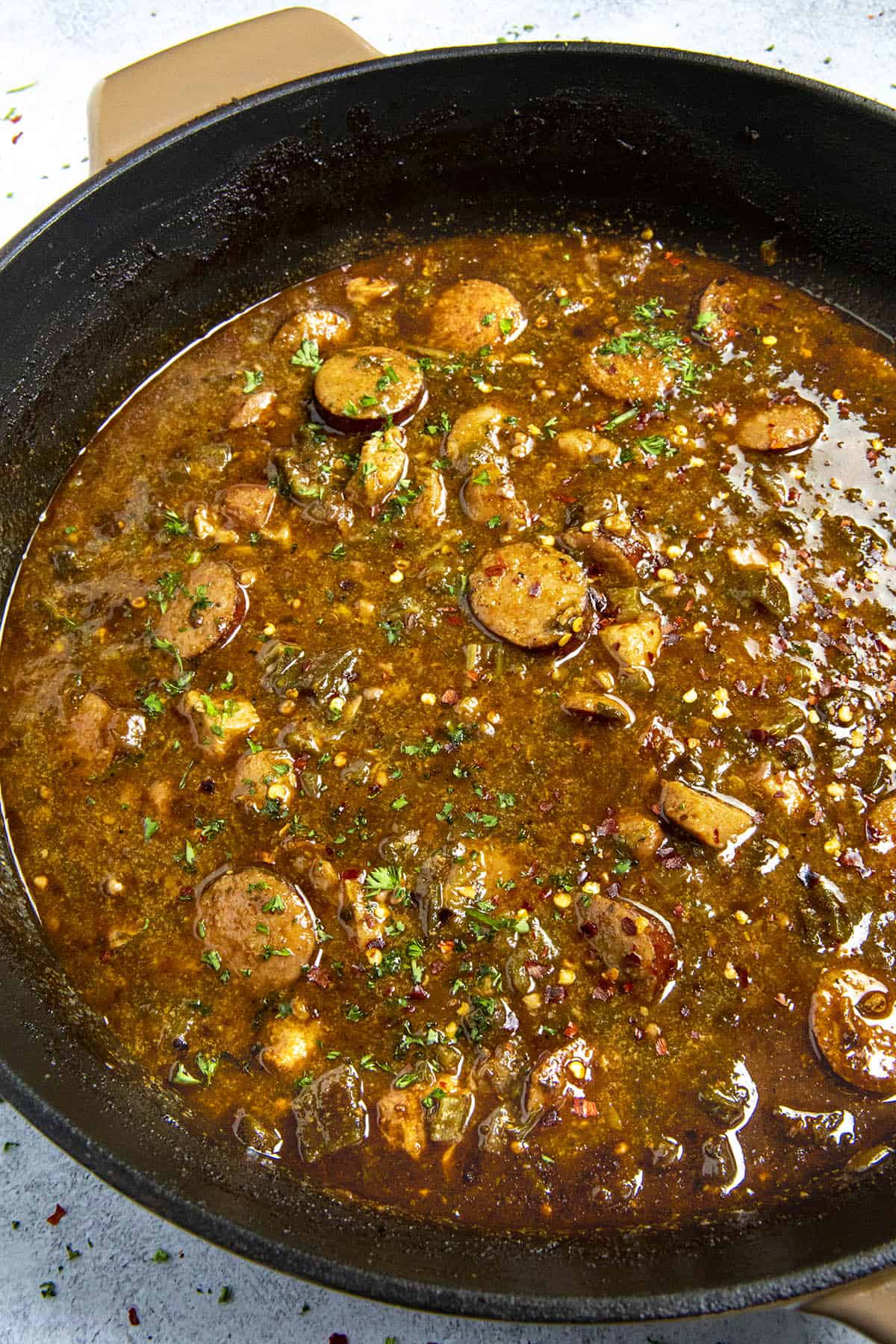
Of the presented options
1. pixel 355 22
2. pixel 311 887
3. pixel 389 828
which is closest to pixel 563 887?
pixel 389 828

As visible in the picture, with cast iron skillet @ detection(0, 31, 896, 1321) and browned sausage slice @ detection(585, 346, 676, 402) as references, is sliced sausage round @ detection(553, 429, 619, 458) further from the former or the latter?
cast iron skillet @ detection(0, 31, 896, 1321)

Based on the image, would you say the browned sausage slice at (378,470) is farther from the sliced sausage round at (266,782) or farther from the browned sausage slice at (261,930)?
the browned sausage slice at (261,930)

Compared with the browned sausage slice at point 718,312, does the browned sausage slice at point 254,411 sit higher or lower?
lower

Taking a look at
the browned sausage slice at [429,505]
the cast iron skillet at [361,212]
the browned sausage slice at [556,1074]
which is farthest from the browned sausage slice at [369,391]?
the browned sausage slice at [556,1074]

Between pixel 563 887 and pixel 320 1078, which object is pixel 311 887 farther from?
pixel 563 887

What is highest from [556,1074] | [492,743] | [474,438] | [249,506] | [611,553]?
[474,438]

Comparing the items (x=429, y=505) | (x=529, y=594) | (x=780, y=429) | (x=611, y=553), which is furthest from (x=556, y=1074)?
(x=780, y=429)

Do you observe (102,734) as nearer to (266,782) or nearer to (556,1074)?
(266,782)
